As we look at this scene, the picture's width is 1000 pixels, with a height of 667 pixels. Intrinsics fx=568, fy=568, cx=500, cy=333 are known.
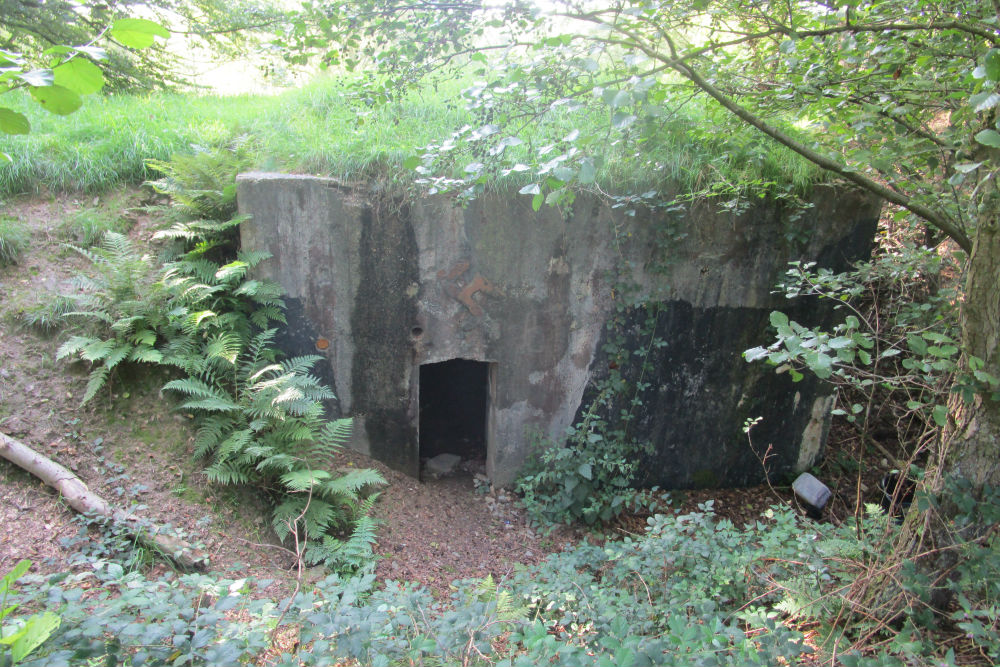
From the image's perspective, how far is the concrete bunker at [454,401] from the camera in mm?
7004

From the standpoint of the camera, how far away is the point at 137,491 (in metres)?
3.93

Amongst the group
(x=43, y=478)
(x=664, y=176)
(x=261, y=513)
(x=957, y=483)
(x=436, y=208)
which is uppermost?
(x=664, y=176)

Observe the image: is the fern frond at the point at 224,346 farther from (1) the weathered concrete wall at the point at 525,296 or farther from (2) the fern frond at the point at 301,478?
(2) the fern frond at the point at 301,478

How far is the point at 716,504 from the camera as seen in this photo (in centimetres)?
597

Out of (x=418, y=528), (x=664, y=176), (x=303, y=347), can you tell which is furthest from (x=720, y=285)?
(x=303, y=347)

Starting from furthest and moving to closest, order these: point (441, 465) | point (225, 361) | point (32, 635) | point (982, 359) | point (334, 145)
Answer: point (441, 465) < point (334, 145) < point (225, 361) < point (982, 359) < point (32, 635)

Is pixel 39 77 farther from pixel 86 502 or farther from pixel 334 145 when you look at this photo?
pixel 334 145

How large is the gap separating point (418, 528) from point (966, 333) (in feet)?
13.4

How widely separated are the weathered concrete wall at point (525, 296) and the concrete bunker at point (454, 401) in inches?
45.0

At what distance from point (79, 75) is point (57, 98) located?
0.21ft

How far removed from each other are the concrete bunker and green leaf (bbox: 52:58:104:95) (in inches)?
228

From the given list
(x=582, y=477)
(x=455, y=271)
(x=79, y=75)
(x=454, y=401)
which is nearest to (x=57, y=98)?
(x=79, y=75)

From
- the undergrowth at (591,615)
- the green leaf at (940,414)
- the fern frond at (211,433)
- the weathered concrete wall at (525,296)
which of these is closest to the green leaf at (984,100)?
the green leaf at (940,414)

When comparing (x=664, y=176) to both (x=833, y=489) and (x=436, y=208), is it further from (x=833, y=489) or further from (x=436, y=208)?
(x=833, y=489)
